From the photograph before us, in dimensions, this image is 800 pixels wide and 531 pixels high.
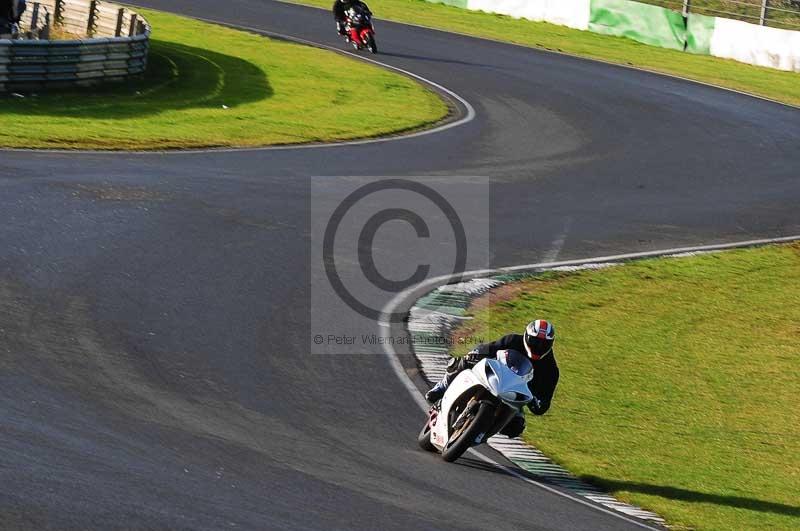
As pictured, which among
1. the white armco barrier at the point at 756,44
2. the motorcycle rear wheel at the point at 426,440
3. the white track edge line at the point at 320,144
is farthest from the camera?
the white armco barrier at the point at 756,44

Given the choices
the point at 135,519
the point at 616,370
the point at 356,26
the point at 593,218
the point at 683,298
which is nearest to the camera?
the point at 135,519

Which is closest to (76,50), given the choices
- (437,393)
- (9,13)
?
(9,13)

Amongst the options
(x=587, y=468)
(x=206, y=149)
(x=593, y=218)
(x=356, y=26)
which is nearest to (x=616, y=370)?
(x=587, y=468)

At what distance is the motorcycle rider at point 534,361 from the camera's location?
32.3 ft

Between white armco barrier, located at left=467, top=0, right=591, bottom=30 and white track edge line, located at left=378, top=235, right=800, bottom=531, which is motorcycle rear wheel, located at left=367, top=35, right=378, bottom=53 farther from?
white track edge line, located at left=378, top=235, right=800, bottom=531

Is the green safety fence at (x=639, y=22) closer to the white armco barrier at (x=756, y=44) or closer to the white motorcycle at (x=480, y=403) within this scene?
the white armco barrier at (x=756, y=44)

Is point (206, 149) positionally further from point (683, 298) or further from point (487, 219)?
point (683, 298)

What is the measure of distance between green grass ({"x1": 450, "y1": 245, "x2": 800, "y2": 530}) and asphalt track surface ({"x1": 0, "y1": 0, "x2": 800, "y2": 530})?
1179 mm

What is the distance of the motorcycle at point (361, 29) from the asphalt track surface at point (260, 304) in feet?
24.5

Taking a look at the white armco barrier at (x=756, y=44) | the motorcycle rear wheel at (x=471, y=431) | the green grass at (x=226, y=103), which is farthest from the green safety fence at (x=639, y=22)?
the motorcycle rear wheel at (x=471, y=431)

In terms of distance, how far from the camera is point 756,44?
39688mm

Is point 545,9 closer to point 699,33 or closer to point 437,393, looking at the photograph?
point 699,33

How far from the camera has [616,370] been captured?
13.9 metres

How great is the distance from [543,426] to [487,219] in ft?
24.7
